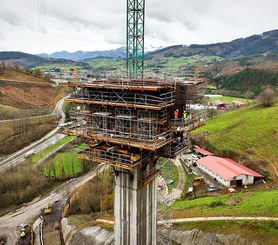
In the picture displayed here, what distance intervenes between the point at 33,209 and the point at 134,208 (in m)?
39.2

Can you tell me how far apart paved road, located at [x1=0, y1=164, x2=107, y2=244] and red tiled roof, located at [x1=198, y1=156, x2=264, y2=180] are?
25.4 metres

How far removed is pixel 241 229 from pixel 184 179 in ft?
99.1

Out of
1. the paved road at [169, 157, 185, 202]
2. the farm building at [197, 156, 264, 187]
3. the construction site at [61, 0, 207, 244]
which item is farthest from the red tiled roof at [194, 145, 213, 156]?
the construction site at [61, 0, 207, 244]

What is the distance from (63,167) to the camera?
230ft

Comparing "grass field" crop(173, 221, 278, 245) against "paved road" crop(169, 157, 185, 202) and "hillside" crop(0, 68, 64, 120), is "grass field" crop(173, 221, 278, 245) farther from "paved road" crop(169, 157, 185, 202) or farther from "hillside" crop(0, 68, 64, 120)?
"hillside" crop(0, 68, 64, 120)

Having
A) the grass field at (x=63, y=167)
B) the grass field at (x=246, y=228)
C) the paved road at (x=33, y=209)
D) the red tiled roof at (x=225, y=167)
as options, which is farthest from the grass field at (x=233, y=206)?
the grass field at (x=63, y=167)

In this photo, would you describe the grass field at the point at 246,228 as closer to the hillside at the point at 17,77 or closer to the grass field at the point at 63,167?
the grass field at the point at 63,167

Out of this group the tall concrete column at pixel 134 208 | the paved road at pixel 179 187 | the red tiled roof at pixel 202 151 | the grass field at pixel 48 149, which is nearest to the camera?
the tall concrete column at pixel 134 208

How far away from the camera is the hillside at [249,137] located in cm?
6131

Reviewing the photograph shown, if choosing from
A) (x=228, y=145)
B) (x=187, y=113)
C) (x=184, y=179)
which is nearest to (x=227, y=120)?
(x=228, y=145)

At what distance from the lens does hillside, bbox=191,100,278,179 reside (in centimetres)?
6131

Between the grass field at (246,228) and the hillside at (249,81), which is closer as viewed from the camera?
the grass field at (246,228)

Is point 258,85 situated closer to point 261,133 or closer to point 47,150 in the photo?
point 261,133

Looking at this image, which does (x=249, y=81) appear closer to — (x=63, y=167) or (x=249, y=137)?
(x=249, y=137)
